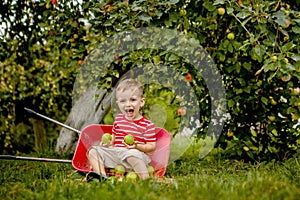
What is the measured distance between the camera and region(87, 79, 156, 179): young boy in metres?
2.78

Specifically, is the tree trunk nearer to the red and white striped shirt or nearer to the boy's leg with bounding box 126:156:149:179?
the red and white striped shirt

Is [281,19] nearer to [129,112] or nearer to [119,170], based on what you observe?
[129,112]

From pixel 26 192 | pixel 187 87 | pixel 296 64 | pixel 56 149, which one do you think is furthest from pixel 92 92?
pixel 26 192

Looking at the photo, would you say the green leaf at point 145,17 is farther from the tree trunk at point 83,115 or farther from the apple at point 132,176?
the tree trunk at point 83,115

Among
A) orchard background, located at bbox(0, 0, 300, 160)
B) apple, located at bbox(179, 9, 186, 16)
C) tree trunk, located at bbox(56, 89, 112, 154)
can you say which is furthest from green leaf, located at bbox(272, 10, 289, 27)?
tree trunk, located at bbox(56, 89, 112, 154)

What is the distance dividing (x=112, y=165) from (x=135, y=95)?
1.45 ft

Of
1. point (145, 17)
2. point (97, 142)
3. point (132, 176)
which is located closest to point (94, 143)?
point (97, 142)

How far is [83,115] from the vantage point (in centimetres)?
445

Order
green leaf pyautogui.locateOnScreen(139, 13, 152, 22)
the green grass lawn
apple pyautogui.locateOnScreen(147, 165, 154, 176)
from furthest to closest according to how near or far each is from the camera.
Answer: apple pyautogui.locateOnScreen(147, 165, 154, 176) → green leaf pyautogui.locateOnScreen(139, 13, 152, 22) → the green grass lawn

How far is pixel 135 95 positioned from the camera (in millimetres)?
2914

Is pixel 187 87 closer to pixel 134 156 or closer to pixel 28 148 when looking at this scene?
pixel 134 156

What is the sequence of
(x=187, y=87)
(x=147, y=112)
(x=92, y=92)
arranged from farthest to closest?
(x=92, y=92) < (x=147, y=112) < (x=187, y=87)

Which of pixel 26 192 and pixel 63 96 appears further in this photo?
pixel 63 96

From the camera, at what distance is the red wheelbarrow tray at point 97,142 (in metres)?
2.97
